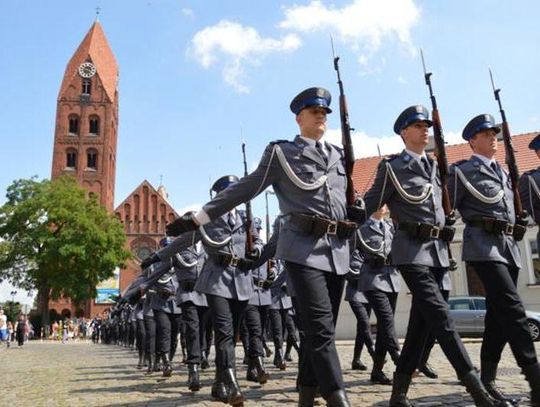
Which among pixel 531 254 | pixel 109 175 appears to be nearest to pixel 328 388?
pixel 531 254

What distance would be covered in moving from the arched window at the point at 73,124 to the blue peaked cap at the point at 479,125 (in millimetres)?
80962

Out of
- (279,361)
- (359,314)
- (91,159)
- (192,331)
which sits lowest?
(279,361)

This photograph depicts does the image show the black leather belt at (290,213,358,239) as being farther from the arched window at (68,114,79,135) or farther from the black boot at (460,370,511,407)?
the arched window at (68,114,79,135)

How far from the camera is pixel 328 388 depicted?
358cm

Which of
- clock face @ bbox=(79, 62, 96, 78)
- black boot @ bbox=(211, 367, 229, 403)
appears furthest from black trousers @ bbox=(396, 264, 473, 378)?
clock face @ bbox=(79, 62, 96, 78)

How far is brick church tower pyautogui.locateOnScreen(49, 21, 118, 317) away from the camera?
7956 centimetres

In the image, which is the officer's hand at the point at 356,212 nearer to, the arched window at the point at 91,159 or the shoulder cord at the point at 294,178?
the shoulder cord at the point at 294,178

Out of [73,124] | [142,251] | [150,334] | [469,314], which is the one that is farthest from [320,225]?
[73,124]

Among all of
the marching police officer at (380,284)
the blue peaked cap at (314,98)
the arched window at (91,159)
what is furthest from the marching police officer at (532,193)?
the arched window at (91,159)

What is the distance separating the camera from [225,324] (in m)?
6.18

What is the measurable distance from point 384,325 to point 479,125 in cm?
272

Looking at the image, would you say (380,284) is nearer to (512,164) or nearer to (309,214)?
(512,164)

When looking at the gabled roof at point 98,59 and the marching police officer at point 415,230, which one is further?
the gabled roof at point 98,59

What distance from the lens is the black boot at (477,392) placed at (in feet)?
13.7
